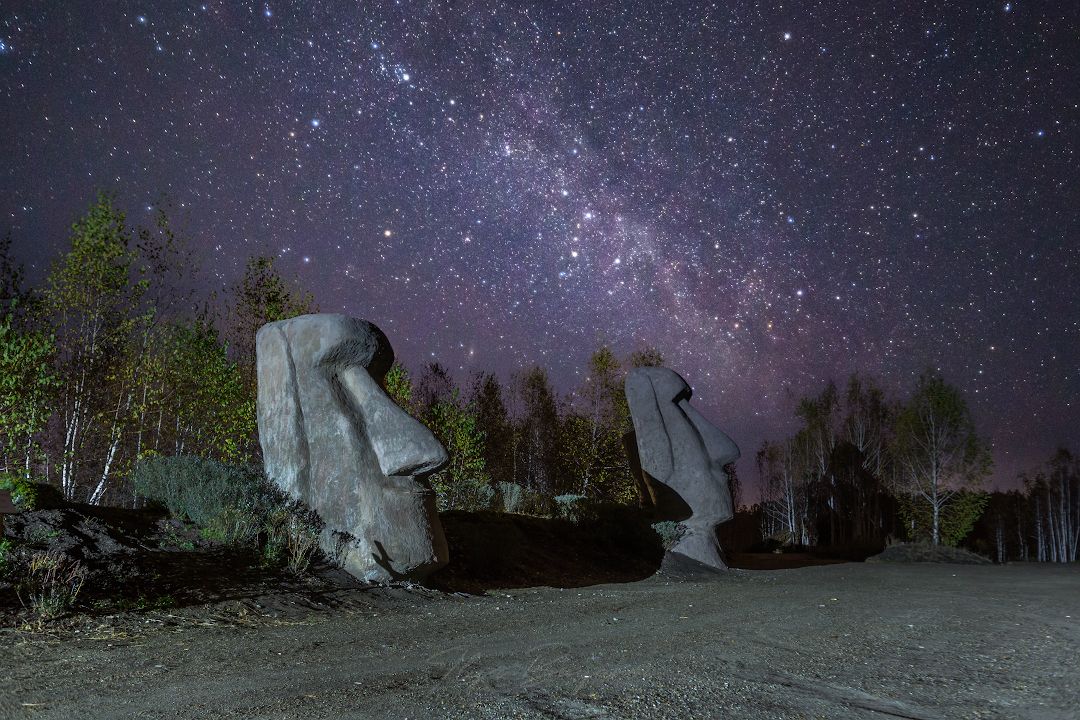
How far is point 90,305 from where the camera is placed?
14898mm

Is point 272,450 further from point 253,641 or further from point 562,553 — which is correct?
point 562,553

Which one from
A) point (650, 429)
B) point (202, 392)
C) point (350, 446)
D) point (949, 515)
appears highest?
point (202, 392)

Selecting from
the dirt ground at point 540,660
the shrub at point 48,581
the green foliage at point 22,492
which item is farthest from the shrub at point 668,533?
the green foliage at point 22,492

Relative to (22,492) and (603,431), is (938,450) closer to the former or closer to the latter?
(603,431)

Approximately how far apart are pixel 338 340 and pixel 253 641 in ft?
13.8

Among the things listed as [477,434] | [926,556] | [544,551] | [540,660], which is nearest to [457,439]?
[477,434]

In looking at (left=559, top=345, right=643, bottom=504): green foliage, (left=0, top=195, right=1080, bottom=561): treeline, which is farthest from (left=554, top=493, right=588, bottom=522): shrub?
(left=559, top=345, right=643, bottom=504): green foliage

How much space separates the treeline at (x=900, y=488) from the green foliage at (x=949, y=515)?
48 mm

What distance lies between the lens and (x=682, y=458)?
1421 cm

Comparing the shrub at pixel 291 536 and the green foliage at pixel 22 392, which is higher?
the green foliage at pixel 22 392

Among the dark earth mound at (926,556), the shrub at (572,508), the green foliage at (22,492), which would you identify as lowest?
the dark earth mound at (926,556)

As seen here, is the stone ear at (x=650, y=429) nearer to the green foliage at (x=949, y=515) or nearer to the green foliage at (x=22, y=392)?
the green foliage at (x=22, y=392)

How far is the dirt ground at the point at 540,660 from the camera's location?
12.2 feet

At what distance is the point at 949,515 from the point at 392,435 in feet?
97.9
